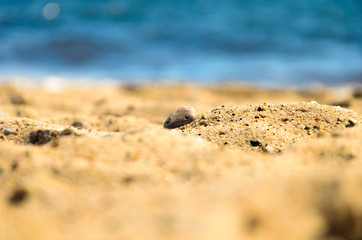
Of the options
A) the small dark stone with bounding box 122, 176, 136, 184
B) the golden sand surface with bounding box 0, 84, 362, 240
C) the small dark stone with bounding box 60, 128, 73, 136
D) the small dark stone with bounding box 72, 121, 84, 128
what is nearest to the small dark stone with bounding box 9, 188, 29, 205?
the golden sand surface with bounding box 0, 84, 362, 240

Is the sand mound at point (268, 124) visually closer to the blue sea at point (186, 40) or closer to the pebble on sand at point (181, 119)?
the pebble on sand at point (181, 119)

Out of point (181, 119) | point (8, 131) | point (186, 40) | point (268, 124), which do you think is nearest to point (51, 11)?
point (186, 40)

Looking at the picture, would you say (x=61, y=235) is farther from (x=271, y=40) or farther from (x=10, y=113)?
(x=271, y=40)

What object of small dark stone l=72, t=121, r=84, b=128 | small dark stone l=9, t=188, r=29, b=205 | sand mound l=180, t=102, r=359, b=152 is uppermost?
small dark stone l=9, t=188, r=29, b=205

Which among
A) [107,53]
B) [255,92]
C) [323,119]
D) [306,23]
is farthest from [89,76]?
[306,23]

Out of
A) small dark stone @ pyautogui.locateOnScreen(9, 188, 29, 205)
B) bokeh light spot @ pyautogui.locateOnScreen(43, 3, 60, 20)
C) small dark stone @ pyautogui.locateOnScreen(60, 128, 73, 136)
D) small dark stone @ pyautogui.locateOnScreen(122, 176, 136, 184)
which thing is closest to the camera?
small dark stone @ pyautogui.locateOnScreen(9, 188, 29, 205)

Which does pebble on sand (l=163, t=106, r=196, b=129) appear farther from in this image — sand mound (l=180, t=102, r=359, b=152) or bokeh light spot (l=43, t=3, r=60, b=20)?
bokeh light spot (l=43, t=3, r=60, b=20)

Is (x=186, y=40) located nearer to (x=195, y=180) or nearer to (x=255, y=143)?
(x=255, y=143)
